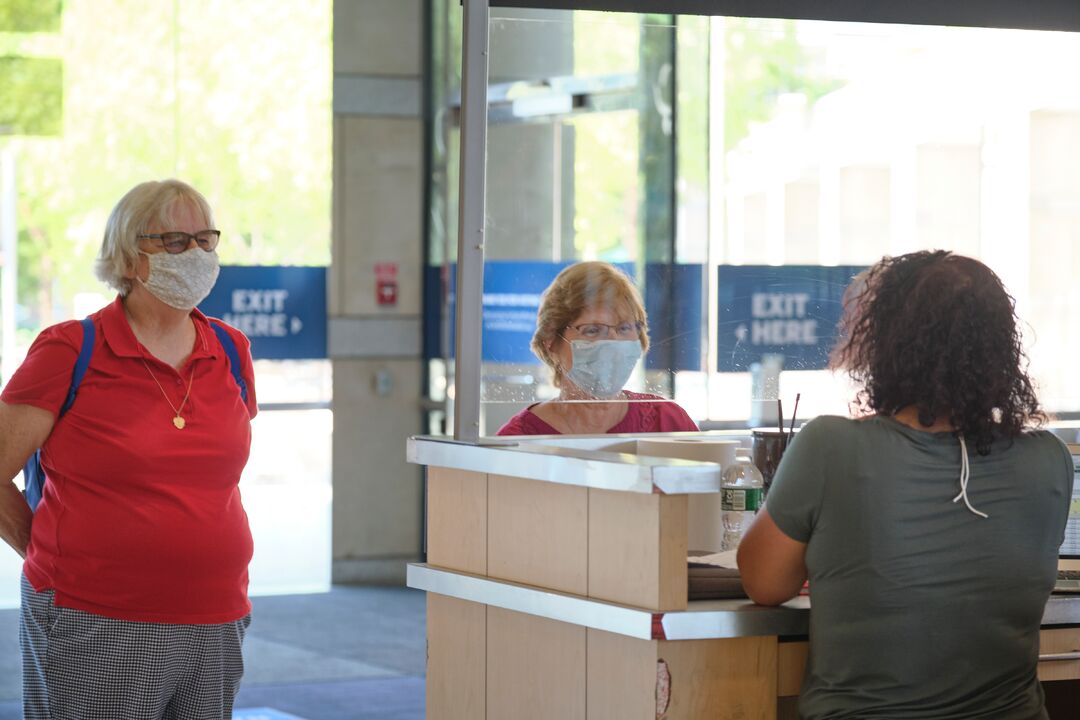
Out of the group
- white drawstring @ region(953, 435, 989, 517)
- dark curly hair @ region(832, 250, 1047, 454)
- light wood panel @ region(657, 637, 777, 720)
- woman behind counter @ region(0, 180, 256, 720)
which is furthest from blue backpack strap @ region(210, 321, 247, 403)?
white drawstring @ region(953, 435, 989, 517)

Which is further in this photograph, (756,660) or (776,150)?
(776,150)

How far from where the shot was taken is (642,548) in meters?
2.35

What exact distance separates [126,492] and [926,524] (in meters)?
1.58

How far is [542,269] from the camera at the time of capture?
3.02 m

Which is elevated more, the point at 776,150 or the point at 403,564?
the point at 776,150

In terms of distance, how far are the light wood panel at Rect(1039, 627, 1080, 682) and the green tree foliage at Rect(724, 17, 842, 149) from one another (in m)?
1.26

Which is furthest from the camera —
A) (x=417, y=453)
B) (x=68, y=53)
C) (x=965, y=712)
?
(x=68, y=53)

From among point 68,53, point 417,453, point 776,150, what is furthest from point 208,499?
point 68,53

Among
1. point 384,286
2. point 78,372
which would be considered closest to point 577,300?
point 78,372

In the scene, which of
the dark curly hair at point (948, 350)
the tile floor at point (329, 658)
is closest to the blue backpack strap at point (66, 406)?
the dark curly hair at point (948, 350)

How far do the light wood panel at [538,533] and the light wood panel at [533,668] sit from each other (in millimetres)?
75

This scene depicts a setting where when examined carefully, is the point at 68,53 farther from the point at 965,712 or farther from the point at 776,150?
the point at 965,712

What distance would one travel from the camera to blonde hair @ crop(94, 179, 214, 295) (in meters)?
3.16

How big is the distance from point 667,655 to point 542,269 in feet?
3.20
